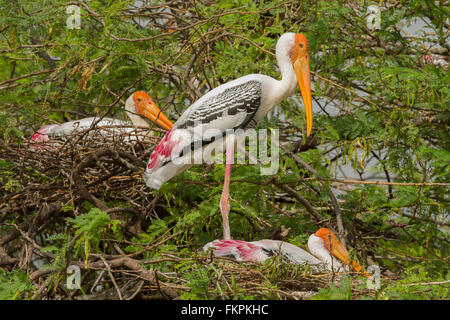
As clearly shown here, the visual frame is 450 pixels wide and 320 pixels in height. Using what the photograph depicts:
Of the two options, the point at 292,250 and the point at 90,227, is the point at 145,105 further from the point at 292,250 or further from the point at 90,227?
the point at 90,227

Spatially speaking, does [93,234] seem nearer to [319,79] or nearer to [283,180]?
[283,180]

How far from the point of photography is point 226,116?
4781 mm

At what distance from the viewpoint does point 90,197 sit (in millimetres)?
4730

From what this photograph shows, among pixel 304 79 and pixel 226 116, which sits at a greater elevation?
pixel 304 79

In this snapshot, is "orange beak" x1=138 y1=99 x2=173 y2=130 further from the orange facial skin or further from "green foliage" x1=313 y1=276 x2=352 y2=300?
"green foliage" x1=313 y1=276 x2=352 y2=300

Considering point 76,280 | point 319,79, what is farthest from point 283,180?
point 76,280

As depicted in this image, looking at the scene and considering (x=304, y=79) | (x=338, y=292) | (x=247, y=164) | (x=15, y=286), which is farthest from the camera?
(x=247, y=164)

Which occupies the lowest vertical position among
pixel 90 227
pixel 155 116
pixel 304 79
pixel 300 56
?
pixel 90 227

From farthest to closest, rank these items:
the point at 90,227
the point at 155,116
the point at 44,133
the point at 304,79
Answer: the point at 155,116, the point at 44,133, the point at 304,79, the point at 90,227

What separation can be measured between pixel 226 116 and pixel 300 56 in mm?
631

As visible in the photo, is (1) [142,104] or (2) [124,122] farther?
(1) [142,104]

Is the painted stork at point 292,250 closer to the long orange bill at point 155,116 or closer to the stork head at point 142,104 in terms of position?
the long orange bill at point 155,116

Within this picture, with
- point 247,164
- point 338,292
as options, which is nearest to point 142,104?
point 247,164

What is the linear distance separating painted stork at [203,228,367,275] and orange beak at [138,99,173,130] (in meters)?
1.63
